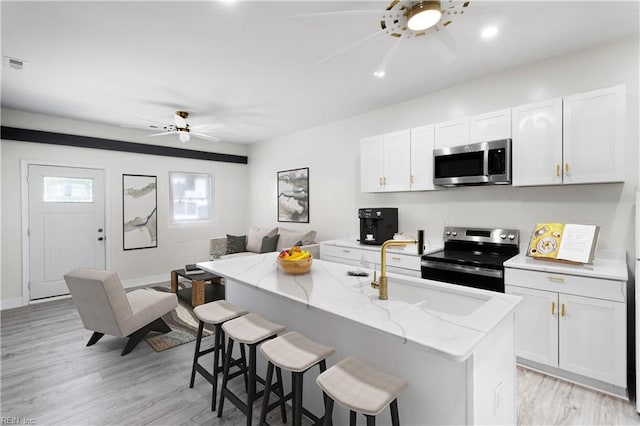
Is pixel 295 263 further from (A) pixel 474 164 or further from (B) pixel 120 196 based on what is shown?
(B) pixel 120 196

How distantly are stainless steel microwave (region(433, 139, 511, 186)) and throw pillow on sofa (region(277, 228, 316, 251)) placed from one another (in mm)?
2352

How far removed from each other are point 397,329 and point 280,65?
2.71 m

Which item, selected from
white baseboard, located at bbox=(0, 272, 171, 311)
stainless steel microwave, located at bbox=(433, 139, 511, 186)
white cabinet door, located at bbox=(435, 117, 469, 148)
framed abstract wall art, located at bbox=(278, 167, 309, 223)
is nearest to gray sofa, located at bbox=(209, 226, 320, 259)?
framed abstract wall art, located at bbox=(278, 167, 309, 223)

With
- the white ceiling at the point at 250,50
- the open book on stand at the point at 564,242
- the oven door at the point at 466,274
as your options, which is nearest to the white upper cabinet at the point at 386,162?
the white ceiling at the point at 250,50

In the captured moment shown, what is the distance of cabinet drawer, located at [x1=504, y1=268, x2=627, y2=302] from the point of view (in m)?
2.14

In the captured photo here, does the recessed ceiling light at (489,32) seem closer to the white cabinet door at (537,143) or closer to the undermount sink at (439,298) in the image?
the white cabinet door at (537,143)

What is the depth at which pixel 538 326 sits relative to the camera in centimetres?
246

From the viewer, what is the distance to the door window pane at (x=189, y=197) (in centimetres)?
596

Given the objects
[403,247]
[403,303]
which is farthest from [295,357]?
[403,247]

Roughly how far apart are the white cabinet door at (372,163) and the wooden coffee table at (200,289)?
2.28 metres

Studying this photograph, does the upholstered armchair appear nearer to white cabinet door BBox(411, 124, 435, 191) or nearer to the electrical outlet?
the electrical outlet

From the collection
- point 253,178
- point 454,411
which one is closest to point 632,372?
point 454,411

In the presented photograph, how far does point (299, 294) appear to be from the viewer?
175 cm

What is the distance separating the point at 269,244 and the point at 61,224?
3.16 m
